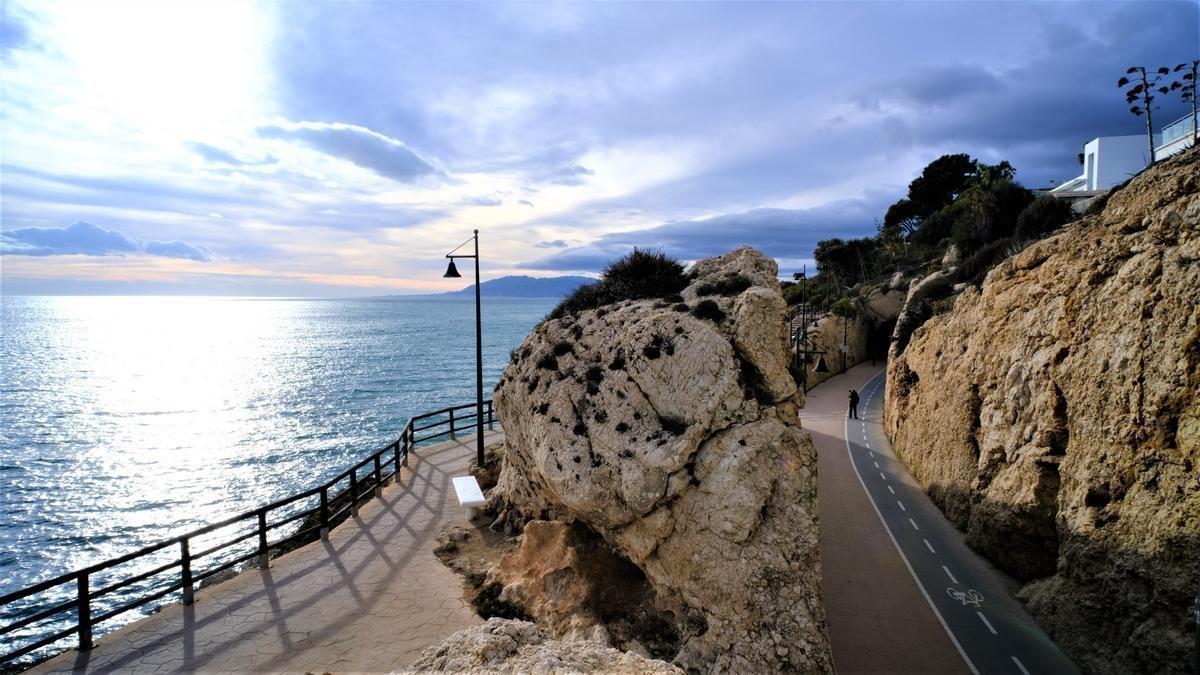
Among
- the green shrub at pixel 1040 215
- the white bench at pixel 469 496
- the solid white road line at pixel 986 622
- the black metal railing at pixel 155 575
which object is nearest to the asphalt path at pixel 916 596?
the solid white road line at pixel 986 622

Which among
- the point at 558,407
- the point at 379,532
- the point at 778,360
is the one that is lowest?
the point at 379,532

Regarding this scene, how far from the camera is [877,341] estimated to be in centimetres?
4722

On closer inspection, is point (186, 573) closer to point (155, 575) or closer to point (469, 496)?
point (155, 575)

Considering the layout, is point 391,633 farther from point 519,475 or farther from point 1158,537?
point 1158,537

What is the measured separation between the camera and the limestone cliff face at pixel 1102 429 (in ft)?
26.7

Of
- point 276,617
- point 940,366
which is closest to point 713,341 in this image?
point 276,617

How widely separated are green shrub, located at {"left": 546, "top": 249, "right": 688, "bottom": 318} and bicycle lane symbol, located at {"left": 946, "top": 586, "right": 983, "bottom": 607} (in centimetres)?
843

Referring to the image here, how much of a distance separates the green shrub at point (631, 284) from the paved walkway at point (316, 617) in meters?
6.10

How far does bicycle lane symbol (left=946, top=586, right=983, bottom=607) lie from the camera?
37.3ft

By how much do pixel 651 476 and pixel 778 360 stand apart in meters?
2.91

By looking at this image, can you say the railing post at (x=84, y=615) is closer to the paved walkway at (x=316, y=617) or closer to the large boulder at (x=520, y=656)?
the paved walkway at (x=316, y=617)

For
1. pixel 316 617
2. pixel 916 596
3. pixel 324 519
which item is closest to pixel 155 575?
pixel 324 519

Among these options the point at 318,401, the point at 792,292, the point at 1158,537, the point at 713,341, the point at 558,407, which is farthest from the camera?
the point at 792,292

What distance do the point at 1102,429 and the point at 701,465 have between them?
701 cm
